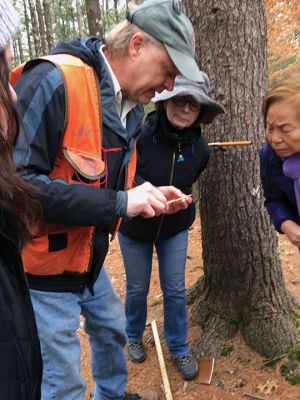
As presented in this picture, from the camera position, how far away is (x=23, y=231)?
130 cm

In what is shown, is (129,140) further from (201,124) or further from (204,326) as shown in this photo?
(204,326)

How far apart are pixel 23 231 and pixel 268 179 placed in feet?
4.87

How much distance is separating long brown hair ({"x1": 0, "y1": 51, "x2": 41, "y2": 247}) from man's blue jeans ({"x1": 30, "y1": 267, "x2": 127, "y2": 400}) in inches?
34.0

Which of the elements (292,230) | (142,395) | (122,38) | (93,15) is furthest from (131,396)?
(93,15)

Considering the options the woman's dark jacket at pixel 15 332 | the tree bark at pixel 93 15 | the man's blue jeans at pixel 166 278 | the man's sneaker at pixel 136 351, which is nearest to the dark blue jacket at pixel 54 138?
the woman's dark jacket at pixel 15 332

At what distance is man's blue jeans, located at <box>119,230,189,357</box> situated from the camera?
3.04 metres

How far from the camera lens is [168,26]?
6.43ft

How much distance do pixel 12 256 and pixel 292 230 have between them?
1.53m

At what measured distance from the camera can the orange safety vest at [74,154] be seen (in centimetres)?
182

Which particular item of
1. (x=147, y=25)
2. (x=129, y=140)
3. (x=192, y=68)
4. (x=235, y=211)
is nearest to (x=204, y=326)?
(x=235, y=211)

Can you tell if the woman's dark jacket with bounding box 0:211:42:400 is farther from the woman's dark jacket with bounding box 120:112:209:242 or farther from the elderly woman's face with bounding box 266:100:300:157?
the woman's dark jacket with bounding box 120:112:209:242

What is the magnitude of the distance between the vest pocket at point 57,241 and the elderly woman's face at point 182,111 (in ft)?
3.83

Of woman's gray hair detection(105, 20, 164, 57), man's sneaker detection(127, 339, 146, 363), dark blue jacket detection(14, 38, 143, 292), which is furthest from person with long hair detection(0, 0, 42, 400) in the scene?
man's sneaker detection(127, 339, 146, 363)

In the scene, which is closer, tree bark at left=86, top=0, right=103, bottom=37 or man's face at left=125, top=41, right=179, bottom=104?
man's face at left=125, top=41, right=179, bottom=104
